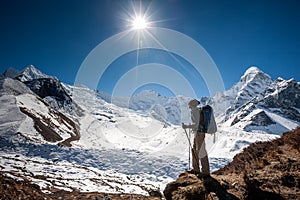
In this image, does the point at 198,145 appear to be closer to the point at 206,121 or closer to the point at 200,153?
the point at 200,153

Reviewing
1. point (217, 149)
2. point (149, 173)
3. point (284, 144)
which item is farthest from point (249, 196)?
point (217, 149)

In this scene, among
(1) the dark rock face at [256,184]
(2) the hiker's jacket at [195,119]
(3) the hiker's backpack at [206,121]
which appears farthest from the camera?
(2) the hiker's jacket at [195,119]

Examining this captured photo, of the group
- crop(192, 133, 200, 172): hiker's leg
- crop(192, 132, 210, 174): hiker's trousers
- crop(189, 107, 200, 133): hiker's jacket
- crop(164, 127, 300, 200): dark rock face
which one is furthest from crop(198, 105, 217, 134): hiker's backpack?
crop(164, 127, 300, 200): dark rock face

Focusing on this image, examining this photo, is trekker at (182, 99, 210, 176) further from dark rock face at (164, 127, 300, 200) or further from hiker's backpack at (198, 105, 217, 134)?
dark rock face at (164, 127, 300, 200)

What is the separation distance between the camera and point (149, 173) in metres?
26.1

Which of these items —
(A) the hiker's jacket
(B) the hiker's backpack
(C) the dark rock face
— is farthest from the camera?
(A) the hiker's jacket

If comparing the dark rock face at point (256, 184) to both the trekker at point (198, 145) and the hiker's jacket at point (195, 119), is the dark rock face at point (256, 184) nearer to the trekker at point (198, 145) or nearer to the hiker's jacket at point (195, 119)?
the trekker at point (198, 145)

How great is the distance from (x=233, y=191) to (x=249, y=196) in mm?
393

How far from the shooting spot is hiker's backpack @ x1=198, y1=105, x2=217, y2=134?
24.6 ft

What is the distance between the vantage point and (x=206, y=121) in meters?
7.53

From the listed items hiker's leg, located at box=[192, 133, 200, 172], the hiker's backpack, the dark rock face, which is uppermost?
the hiker's backpack

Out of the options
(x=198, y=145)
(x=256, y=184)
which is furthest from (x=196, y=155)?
(x=256, y=184)

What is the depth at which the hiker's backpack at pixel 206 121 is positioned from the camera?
24.6 feet

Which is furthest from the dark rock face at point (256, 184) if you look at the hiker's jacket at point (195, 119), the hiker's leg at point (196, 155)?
the hiker's jacket at point (195, 119)
